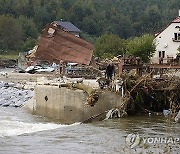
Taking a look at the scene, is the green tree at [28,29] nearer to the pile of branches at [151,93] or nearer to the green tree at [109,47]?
the green tree at [109,47]

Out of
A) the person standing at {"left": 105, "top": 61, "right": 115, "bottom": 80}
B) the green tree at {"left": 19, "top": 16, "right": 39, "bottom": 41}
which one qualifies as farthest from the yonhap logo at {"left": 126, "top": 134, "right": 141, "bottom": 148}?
the green tree at {"left": 19, "top": 16, "right": 39, "bottom": 41}

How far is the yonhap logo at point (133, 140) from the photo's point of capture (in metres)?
19.4

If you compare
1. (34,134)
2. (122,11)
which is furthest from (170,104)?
→ (122,11)

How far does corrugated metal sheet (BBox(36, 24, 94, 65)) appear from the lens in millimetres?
26281

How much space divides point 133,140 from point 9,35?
10222 centimetres

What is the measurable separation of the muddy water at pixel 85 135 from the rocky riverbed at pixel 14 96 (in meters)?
7.08

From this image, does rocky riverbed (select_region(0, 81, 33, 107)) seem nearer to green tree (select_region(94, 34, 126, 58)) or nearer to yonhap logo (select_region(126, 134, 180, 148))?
yonhap logo (select_region(126, 134, 180, 148))

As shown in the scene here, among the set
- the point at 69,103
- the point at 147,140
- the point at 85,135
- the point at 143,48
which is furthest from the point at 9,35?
the point at 147,140

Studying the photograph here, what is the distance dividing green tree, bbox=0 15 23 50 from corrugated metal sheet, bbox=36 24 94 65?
305 feet

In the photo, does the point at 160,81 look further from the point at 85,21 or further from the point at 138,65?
the point at 85,21

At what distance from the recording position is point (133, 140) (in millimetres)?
20094

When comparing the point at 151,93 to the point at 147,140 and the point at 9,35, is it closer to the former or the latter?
the point at 147,140

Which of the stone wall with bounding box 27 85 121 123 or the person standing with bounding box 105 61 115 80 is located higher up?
the person standing with bounding box 105 61 115 80

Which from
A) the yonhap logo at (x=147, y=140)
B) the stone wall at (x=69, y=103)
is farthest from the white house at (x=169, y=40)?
the yonhap logo at (x=147, y=140)
